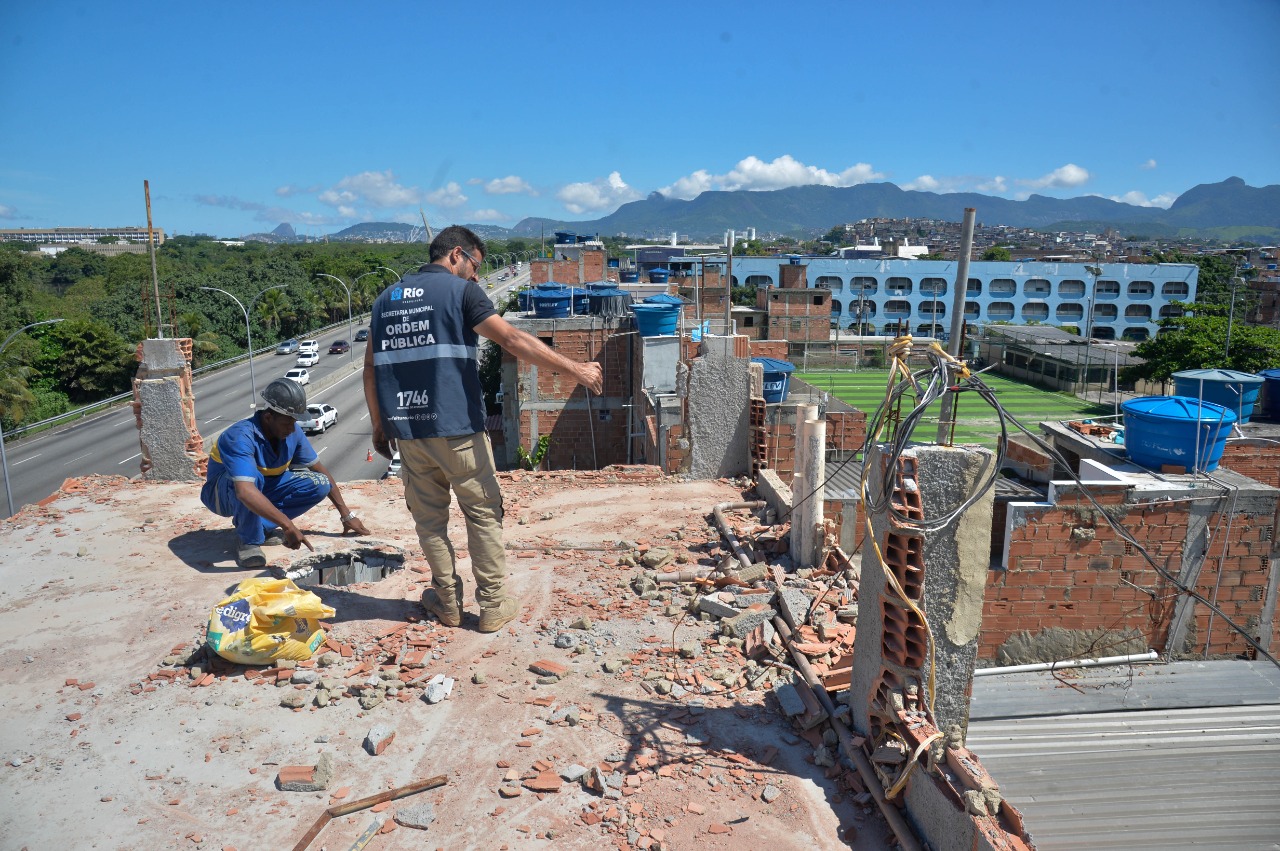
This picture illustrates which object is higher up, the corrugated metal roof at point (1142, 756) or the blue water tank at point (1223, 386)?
the blue water tank at point (1223, 386)

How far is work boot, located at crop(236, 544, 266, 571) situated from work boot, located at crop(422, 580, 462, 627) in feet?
5.15

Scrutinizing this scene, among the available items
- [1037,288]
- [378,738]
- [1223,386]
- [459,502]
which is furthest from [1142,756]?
[1037,288]

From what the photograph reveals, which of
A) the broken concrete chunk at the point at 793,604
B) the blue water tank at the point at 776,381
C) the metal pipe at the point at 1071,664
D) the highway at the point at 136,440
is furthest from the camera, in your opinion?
the highway at the point at 136,440

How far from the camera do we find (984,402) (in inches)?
1443

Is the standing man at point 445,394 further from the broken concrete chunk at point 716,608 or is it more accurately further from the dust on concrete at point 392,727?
the broken concrete chunk at point 716,608

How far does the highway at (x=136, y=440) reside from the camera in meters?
29.6

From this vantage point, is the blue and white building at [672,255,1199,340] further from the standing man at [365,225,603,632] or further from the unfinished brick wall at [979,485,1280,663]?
the standing man at [365,225,603,632]

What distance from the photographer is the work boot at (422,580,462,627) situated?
467 cm

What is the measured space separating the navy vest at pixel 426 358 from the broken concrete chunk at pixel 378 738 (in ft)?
5.06

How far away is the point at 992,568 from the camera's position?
736 centimetres

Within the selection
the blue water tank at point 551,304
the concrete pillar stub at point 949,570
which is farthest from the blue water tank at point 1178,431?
the blue water tank at point 551,304

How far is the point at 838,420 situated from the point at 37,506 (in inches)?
384

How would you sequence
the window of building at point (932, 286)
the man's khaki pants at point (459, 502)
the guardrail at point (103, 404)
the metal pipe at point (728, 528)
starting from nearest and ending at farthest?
the man's khaki pants at point (459, 502) → the metal pipe at point (728, 528) → the guardrail at point (103, 404) → the window of building at point (932, 286)

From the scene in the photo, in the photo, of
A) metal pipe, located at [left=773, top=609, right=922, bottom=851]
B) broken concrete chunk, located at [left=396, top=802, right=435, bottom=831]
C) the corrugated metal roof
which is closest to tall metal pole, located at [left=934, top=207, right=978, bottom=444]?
metal pipe, located at [left=773, top=609, right=922, bottom=851]
